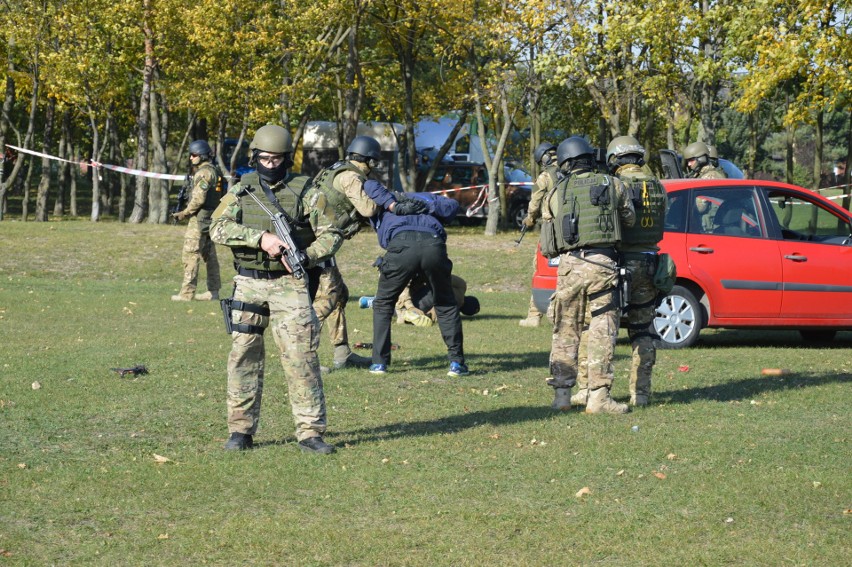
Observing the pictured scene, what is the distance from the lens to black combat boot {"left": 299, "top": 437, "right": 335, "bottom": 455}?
22.7 ft

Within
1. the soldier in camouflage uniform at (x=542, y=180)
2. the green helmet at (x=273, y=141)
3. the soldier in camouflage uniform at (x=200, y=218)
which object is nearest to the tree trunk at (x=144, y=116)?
the soldier in camouflage uniform at (x=200, y=218)

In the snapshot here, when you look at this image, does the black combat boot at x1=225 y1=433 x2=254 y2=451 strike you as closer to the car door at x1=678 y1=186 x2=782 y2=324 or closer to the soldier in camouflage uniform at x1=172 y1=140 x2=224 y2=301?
the car door at x1=678 y1=186 x2=782 y2=324

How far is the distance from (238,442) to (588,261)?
8.94 feet

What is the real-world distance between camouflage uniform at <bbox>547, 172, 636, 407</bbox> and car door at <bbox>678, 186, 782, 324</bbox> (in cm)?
385

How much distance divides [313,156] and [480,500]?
34121 mm

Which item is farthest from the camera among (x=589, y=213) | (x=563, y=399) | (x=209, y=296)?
(x=209, y=296)

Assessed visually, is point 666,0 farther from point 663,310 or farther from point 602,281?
point 602,281

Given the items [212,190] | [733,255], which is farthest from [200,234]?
[733,255]

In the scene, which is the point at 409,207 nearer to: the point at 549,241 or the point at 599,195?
the point at 549,241

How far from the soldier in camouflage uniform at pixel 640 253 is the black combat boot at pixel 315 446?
8.07ft

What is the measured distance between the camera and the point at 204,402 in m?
8.56

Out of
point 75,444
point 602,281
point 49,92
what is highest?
point 49,92

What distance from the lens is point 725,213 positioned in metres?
12.0

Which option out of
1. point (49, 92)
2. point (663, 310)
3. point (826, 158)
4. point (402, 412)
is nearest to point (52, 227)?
point (49, 92)
